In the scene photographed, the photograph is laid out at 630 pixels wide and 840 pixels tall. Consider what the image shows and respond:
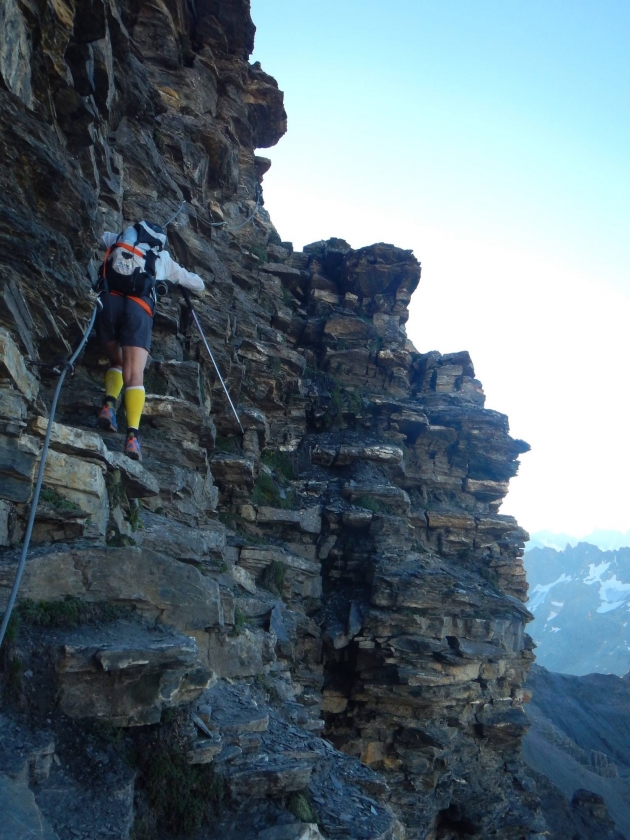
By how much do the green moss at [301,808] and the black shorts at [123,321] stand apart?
7262 millimetres

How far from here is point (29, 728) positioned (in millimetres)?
5676

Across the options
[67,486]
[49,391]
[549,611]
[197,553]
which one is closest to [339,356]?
[197,553]

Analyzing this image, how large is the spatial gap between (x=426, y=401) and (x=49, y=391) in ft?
57.4

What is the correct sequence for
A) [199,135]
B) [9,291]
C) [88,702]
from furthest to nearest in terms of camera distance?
1. [199,135]
2. [9,291]
3. [88,702]

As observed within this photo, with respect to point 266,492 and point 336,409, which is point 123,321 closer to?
point 266,492

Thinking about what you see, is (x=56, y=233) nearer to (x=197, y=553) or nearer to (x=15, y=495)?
(x=15, y=495)

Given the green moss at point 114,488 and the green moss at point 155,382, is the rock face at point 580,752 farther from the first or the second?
the green moss at point 114,488

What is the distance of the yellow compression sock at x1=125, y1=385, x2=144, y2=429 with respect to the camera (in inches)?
386

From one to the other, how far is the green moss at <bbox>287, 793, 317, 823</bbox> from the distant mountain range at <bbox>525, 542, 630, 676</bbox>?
162 metres

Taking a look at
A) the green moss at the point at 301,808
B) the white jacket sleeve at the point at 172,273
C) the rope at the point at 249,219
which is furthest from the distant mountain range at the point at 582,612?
the white jacket sleeve at the point at 172,273

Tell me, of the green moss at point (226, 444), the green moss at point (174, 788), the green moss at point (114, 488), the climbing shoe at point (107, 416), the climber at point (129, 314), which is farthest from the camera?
the green moss at point (226, 444)

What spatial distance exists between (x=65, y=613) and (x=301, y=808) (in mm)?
3992

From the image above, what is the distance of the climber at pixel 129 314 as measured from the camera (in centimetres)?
971

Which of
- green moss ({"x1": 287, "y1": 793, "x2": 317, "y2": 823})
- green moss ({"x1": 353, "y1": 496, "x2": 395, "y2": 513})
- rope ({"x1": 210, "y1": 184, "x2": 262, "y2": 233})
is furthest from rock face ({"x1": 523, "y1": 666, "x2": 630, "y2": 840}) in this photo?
rope ({"x1": 210, "y1": 184, "x2": 262, "y2": 233})
